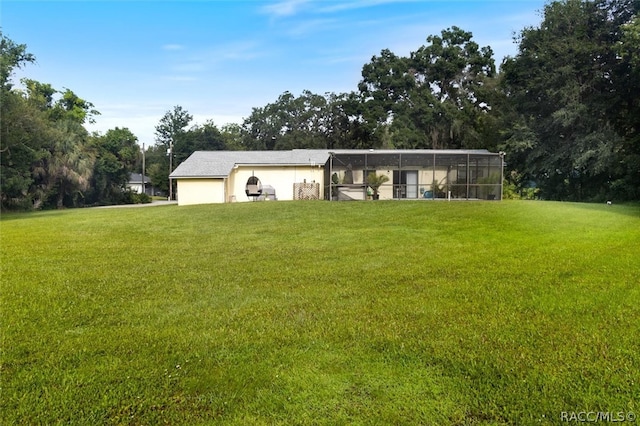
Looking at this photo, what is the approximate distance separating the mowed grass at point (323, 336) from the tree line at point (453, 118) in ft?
50.7

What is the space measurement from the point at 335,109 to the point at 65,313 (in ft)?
124

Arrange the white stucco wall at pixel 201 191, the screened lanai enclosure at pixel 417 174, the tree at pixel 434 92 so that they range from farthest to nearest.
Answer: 1. the tree at pixel 434 92
2. the white stucco wall at pixel 201 191
3. the screened lanai enclosure at pixel 417 174

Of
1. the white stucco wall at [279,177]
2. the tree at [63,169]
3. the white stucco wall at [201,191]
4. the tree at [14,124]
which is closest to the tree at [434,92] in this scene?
the white stucco wall at [279,177]

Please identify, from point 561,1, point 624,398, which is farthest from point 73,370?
point 561,1

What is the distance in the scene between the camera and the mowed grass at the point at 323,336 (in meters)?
2.37

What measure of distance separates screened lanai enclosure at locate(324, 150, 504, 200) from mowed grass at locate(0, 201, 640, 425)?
1303cm

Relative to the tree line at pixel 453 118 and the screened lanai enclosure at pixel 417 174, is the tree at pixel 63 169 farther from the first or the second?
the screened lanai enclosure at pixel 417 174

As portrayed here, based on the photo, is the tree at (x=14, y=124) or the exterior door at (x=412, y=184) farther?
the exterior door at (x=412, y=184)

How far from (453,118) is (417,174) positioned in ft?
39.8

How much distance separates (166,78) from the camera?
14.3m

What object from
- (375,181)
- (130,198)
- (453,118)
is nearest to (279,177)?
(375,181)

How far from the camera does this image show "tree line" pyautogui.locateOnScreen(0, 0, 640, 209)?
1945 cm

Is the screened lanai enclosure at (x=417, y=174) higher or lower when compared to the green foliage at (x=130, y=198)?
higher

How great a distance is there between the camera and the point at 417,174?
21.8m
